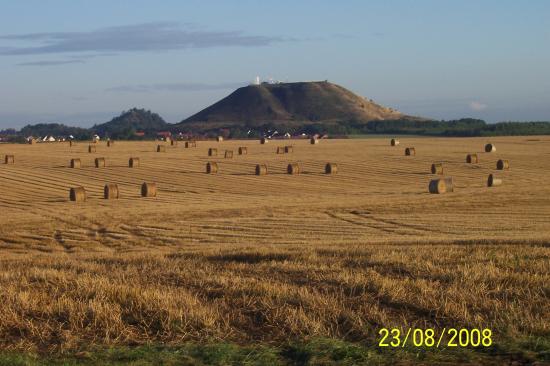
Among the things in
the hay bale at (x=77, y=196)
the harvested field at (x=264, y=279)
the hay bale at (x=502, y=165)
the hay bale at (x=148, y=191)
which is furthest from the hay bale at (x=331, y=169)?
the harvested field at (x=264, y=279)

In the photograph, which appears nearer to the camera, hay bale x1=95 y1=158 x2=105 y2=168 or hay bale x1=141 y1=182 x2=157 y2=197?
hay bale x1=141 y1=182 x2=157 y2=197

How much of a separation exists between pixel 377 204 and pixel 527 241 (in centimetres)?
1360

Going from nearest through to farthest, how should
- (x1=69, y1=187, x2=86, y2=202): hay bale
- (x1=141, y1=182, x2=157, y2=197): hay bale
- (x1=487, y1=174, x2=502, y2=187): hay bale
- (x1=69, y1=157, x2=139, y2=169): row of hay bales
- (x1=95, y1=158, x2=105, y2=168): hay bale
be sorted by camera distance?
(x1=69, y1=187, x2=86, y2=202): hay bale, (x1=141, y1=182, x2=157, y2=197): hay bale, (x1=487, y1=174, x2=502, y2=187): hay bale, (x1=69, y1=157, x2=139, y2=169): row of hay bales, (x1=95, y1=158, x2=105, y2=168): hay bale

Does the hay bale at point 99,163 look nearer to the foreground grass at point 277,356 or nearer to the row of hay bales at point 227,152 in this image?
the row of hay bales at point 227,152

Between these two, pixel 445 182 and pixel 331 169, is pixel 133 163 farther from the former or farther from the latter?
pixel 445 182

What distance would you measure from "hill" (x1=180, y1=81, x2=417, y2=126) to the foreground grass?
138 metres

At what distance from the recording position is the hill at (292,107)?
15125cm

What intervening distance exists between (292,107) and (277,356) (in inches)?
6053

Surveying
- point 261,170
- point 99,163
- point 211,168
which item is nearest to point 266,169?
point 261,170

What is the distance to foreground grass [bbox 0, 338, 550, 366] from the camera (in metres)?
5.74

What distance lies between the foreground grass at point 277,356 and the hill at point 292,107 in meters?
138

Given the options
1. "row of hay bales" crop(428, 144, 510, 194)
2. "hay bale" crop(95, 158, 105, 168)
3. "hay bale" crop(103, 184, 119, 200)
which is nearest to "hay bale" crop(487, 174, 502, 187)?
"row of hay bales" crop(428, 144, 510, 194)

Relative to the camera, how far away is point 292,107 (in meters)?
159

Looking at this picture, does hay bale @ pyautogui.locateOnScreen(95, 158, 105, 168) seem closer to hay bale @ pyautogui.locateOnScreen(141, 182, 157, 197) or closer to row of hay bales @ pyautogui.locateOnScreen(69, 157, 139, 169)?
row of hay bales @ pyautogui.locateOnScreen(69, 157, 139, 169)
